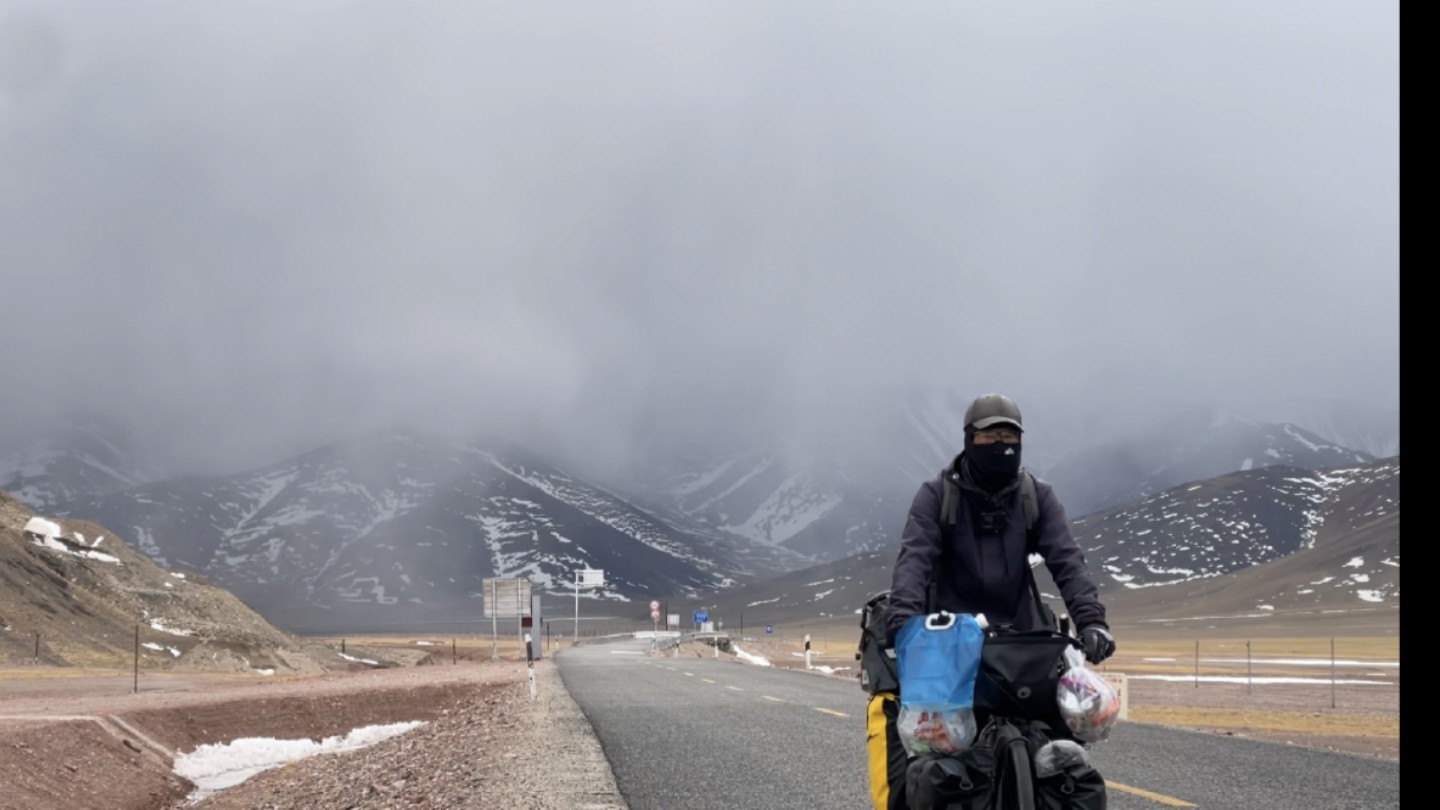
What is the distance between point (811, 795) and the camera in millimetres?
10062

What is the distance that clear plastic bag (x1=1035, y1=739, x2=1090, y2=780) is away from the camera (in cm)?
504

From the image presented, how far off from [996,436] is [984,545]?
523 mm

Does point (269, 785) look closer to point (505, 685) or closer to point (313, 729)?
point (313, 729)

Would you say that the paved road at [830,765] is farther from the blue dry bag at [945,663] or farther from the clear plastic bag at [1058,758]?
the clear plastic bag at [1058,758]

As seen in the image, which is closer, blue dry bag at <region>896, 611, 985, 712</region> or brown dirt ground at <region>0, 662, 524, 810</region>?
blue dry bag at <region>896, 611, 985, 712</region>

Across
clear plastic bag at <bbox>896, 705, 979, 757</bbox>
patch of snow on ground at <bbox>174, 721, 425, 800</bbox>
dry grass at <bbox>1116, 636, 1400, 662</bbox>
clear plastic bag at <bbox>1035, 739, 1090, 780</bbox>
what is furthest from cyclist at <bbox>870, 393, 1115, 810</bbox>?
dry grass at <bbox>1116, 636, 1400, 662</bbox>

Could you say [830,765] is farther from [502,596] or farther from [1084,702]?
[502,596]

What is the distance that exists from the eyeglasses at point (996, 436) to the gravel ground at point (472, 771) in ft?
16.7

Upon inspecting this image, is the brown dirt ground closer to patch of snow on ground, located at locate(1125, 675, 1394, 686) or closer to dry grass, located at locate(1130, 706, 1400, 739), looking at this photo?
dry grass, located at locate(1130, 706, 1400, 739)

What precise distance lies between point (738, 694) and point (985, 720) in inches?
739

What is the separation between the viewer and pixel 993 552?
5863 mm

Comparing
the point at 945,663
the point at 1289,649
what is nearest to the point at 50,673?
the point at 945,663
